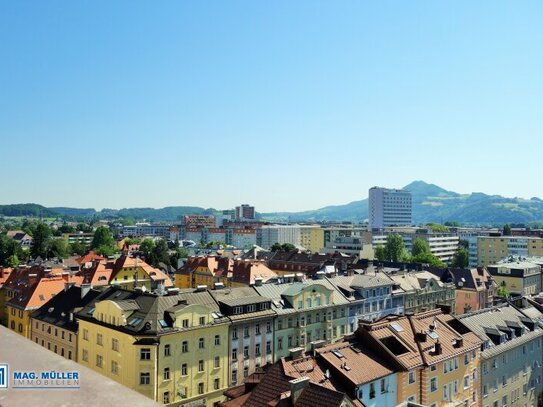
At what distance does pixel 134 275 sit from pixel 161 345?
49.0 meters

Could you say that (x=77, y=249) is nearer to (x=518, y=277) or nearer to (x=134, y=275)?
(x=134, y=275)

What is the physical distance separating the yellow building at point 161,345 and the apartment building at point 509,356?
2431 centimetres

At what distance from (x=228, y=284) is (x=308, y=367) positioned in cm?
5529

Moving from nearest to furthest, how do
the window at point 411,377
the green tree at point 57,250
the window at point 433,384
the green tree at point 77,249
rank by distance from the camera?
the window at point 411,377, the window at point 433,384, the green tree at point 57,250, the green tree at point 77,249

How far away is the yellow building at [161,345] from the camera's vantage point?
44.1m

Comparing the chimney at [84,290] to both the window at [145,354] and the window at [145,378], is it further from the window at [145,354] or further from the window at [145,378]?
the window at [145,378]

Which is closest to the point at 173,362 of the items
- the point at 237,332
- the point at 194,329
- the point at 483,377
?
the point at 194,329

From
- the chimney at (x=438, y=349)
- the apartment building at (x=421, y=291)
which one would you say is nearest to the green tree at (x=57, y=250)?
the apartment building at (x=421, y=291)

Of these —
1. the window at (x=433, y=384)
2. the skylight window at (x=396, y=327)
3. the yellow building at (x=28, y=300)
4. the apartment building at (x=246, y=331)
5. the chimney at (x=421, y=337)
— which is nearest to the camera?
the window at (x=433, y=384)

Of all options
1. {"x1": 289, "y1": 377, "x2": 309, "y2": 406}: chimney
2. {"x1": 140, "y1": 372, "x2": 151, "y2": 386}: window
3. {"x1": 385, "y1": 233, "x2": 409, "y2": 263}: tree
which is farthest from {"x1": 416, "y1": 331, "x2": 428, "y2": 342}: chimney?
{"x1": 385, "y1": 233, "x2": 409, "y2": 263}: tree

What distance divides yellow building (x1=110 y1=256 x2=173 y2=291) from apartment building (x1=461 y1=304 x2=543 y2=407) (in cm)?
5375

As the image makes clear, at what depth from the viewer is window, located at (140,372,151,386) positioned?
43688mm

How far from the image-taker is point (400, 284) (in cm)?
7744

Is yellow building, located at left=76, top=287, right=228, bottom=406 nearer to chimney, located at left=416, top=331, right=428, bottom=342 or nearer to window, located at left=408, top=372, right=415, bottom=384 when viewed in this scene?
chimney, located at left=416, top=331, right=428, bottom=342
